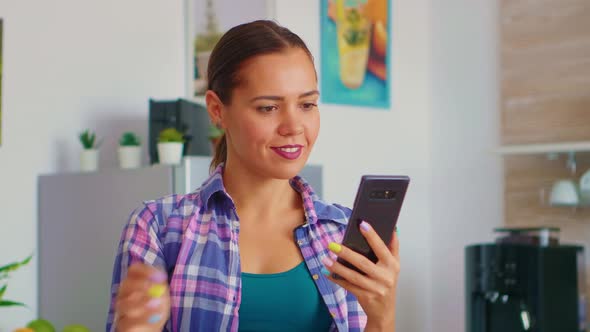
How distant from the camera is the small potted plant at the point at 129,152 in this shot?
2.80 metres

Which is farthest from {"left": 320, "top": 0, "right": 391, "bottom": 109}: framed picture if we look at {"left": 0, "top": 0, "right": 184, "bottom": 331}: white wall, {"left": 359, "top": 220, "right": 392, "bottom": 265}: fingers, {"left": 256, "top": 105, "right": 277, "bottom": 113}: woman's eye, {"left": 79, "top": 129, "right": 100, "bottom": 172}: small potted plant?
{"left": 359, "top": 220, "right": 392, "bottom": 265}: fingers

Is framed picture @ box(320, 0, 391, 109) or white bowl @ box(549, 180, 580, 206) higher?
framed picture @ box(320, 0, 391, 109)

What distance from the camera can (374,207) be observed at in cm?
117

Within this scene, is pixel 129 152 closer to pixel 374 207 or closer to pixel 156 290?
pixel 374 207

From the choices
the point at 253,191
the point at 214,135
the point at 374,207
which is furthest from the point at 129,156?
the point at 374,207

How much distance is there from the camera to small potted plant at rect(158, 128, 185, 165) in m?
2.69

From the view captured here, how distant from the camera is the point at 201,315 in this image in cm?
120

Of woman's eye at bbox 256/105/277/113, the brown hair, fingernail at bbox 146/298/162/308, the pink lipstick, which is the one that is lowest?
fingernail at bbox 146/298/162/308

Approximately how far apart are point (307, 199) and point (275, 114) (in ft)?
0.62

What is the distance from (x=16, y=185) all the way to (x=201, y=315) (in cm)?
171

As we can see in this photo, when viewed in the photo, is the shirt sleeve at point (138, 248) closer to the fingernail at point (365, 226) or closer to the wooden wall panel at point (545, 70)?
the fingernail at point (365, 226)

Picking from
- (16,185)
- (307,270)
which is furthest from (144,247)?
(16,185)

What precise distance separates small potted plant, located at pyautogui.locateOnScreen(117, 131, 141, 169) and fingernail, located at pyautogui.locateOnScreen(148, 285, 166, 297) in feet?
6.28

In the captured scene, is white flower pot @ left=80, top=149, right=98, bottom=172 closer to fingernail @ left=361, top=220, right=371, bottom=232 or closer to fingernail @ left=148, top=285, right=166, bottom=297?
fingernail @ left=361, top=220, right=371, bottom=232
